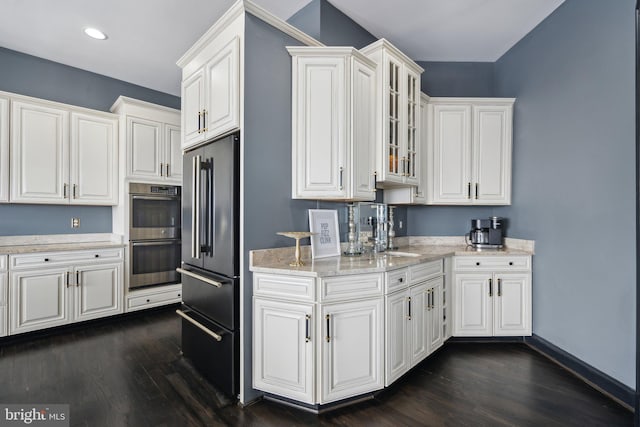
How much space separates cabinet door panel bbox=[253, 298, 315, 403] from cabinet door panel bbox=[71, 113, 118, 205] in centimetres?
296

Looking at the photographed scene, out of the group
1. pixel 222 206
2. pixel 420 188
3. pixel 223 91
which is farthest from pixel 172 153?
pixel 420 188

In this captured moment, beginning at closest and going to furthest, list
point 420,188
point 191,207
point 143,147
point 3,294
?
point 191,207 → point 3,294 → point 420,188 → point 143,147

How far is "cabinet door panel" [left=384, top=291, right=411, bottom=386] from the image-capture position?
212cm

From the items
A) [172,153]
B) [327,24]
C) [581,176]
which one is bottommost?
[581,176]

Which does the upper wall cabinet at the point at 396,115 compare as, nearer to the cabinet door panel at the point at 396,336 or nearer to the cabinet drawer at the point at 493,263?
the cabinet drawer at the point at 493,263

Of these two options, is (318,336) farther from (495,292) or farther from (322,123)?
(495,292)

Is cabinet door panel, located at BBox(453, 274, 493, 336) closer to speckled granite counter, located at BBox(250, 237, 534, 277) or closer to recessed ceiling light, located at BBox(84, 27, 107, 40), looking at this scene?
speckled granite counter, located at BBox(250, 237, 534, 277)

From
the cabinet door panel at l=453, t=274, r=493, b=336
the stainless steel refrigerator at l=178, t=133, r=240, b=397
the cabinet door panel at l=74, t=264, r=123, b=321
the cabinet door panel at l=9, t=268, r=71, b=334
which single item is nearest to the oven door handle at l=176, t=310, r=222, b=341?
the stainless steel refrigerator at l=178, t=133, r=240, b=397

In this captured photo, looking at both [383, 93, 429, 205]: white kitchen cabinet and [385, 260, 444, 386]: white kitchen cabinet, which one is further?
[383, 93, 429, 205]: white kitchen cabinet

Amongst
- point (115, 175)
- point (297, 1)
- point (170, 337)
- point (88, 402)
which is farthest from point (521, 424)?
point (115, 175)

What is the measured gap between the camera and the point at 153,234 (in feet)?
13.1

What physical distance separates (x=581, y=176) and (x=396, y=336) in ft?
6.79

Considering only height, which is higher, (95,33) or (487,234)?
(95,33)

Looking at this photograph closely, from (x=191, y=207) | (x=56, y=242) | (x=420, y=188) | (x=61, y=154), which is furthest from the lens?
(x=56, y=242)
